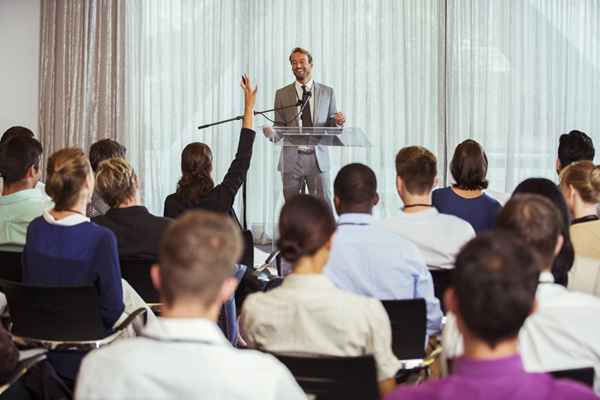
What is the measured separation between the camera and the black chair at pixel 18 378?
2459 mm

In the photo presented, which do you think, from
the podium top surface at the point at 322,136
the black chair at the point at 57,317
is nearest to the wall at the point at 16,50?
the podium top surface at the point at 322,136

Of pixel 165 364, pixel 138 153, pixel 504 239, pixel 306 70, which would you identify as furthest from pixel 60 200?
pixel 138 153

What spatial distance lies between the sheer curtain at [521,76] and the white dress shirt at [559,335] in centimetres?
620

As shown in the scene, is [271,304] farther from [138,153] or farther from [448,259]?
Answer: [138,153]

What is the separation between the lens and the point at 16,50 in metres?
8.77

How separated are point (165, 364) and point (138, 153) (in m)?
7.18

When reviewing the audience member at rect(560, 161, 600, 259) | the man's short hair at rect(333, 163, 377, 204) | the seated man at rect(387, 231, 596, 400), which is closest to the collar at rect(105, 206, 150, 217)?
A: the man's short hair at rect(333, 163, 377, 204)

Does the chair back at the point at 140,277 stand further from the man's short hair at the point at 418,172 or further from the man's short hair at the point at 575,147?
the man's short hair at the point at 575,147

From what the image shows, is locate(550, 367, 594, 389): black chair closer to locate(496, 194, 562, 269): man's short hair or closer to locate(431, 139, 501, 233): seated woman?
locate(496, 194, 562, 269): man's short hair

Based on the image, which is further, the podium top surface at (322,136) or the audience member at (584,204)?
the podium top surface at (322,136)

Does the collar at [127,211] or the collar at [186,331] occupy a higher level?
the collar at [127,211]

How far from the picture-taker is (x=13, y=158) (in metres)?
4.05

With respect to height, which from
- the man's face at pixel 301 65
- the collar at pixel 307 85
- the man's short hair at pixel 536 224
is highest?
the man's face at pixel 301 65

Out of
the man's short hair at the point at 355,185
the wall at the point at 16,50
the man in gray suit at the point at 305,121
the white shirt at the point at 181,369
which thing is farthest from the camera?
the wall at the point at 16,50
